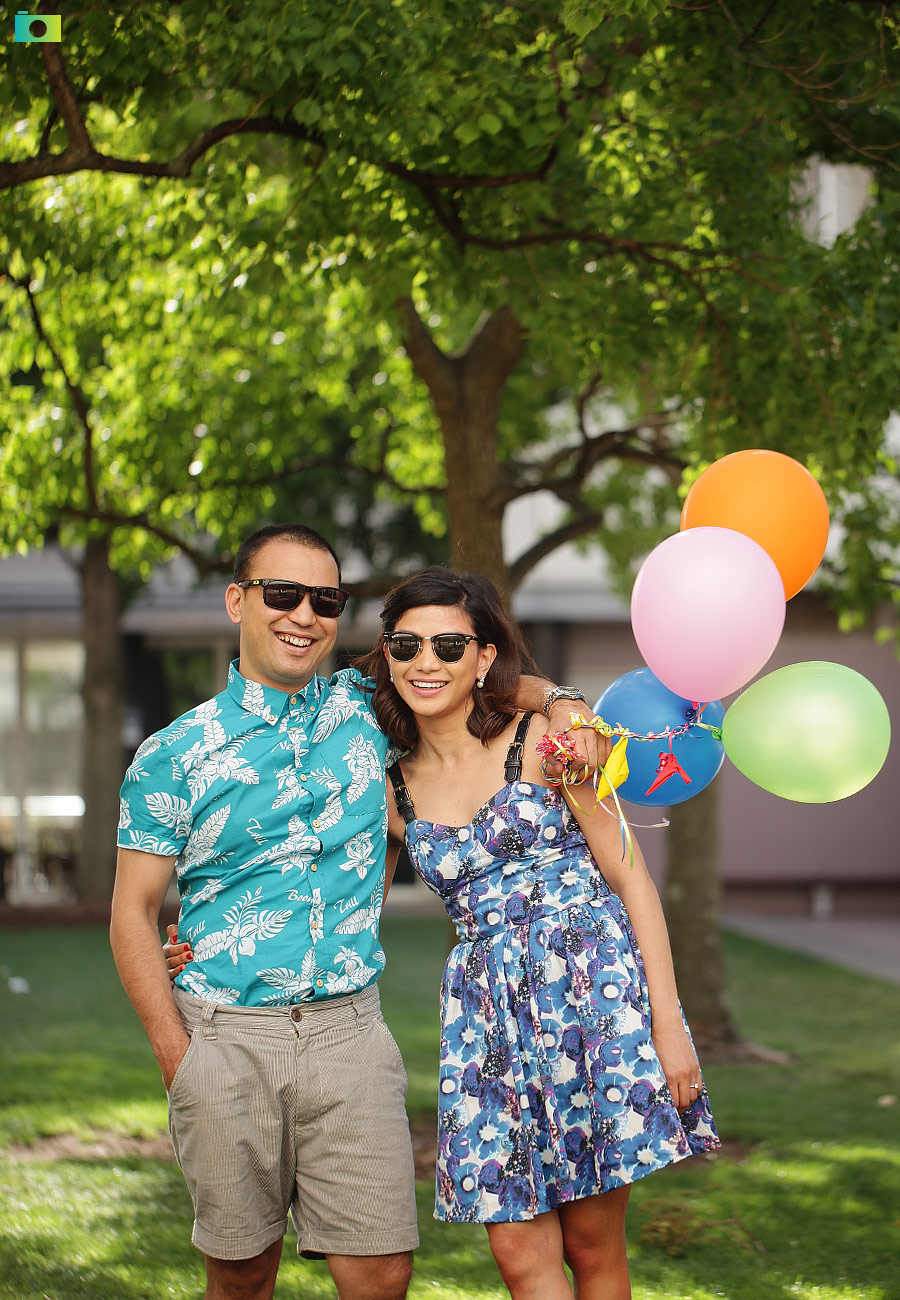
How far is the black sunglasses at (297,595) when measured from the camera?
9.34 feet

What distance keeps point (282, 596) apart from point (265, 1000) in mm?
877

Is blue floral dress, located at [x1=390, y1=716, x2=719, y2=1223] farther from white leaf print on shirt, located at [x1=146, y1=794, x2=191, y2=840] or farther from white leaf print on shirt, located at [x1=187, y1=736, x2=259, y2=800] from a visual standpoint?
white leaf print on shirt, located at [x1=146, y1=794, x2=191, y2=840]

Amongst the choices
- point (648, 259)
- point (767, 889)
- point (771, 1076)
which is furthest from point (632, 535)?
point (767, 889)

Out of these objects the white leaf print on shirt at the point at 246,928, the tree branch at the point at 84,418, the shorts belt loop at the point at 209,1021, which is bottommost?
the shorts belt loop at the point at 209,1021

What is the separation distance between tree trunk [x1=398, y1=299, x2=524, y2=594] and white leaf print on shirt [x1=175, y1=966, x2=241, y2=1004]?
3.50 m

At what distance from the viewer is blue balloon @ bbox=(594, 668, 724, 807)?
3008 millimetres

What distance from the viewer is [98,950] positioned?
11.5 m

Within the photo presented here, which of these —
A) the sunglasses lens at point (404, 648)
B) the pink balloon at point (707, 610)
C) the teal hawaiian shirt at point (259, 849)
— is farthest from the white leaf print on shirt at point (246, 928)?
the pink balloon at point (707, 610)

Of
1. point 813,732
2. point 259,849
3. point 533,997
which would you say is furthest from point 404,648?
point 813,732

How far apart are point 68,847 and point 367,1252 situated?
13.8 metres

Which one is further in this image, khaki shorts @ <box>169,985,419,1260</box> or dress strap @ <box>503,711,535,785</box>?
dress strap @ <box>503,711,535,785</box>

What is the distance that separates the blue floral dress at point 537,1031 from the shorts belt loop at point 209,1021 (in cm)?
51

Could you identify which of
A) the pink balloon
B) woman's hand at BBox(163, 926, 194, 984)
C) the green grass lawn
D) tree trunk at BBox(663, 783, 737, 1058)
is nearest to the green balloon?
the pink balloon

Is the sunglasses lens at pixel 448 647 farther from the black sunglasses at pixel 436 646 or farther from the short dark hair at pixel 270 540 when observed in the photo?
the short dark hair at pixel 270 540
